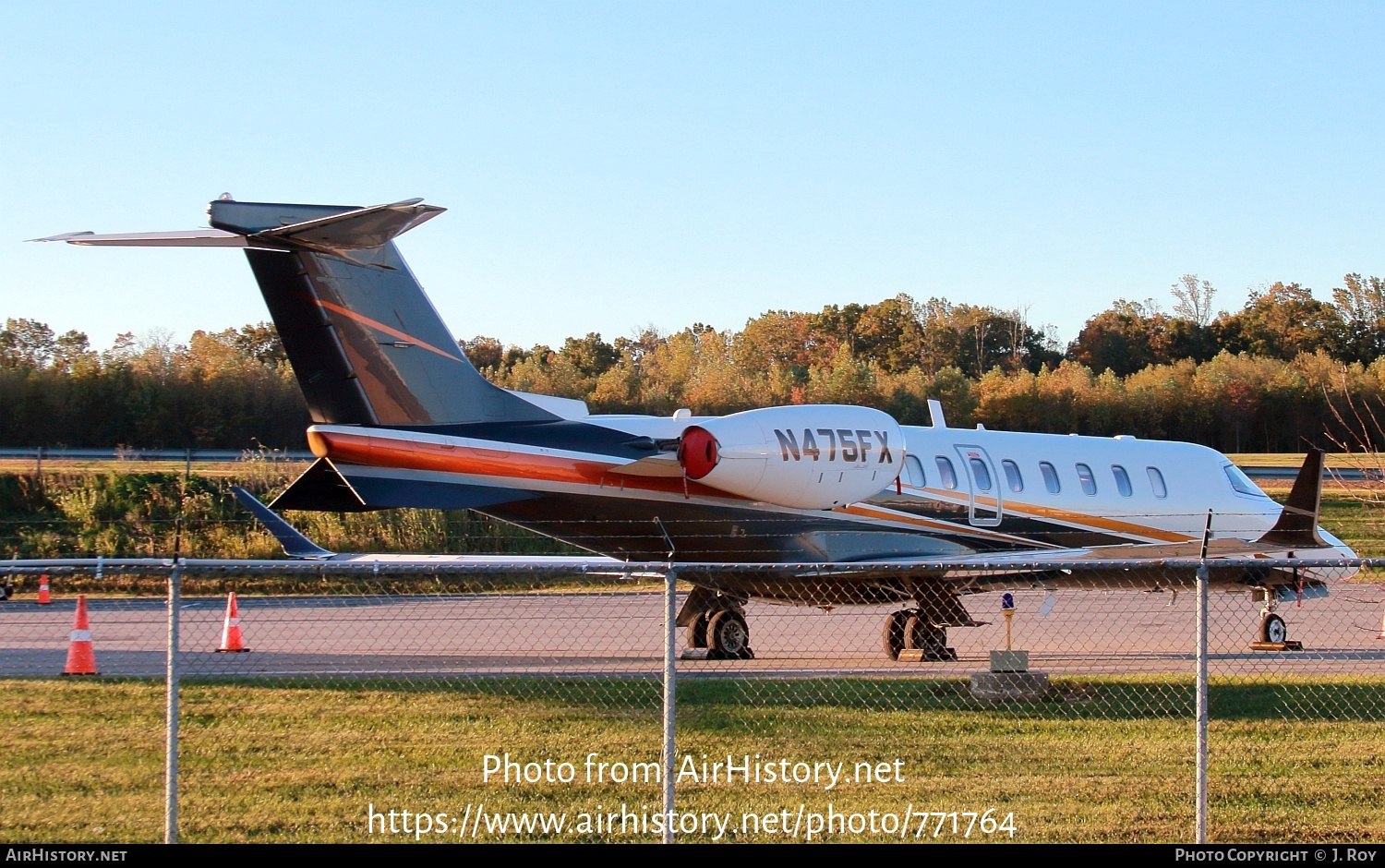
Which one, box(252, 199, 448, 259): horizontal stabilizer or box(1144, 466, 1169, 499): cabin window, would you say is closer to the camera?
box(252, 199, 448, 259): horizontal stabilizer

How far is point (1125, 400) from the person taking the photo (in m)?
44.6

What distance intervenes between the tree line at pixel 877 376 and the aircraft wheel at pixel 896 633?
15.0m

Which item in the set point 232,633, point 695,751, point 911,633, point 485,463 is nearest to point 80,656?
point 232,633

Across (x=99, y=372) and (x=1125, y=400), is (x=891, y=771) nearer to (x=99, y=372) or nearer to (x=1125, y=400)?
(x=99, y=372)

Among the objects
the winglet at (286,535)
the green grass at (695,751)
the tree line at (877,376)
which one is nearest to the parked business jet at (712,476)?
the green grass at (695,751)

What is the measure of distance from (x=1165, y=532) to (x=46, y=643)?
1489 cm

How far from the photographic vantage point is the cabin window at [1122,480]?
18.8 meters

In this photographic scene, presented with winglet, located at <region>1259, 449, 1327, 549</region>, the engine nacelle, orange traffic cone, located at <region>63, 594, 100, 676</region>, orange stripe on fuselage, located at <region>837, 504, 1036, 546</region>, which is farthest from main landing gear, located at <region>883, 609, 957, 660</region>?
orange traffic cone, located at <region>63, 594, 100, 676</region>

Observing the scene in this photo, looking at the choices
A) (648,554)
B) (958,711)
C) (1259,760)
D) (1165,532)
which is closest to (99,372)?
(648,554)

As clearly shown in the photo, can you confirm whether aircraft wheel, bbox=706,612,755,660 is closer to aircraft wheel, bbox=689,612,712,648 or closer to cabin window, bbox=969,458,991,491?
aircraft wheel, bbox=689,612,712,648

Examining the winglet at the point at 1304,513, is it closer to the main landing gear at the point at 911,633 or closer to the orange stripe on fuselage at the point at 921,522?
the orange stripe on fuselage at the point at 921,522

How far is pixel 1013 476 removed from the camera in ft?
58.2

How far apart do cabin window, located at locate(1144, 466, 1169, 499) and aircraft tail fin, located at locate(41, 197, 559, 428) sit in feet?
31.6

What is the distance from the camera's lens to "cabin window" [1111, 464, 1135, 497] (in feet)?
61.6
